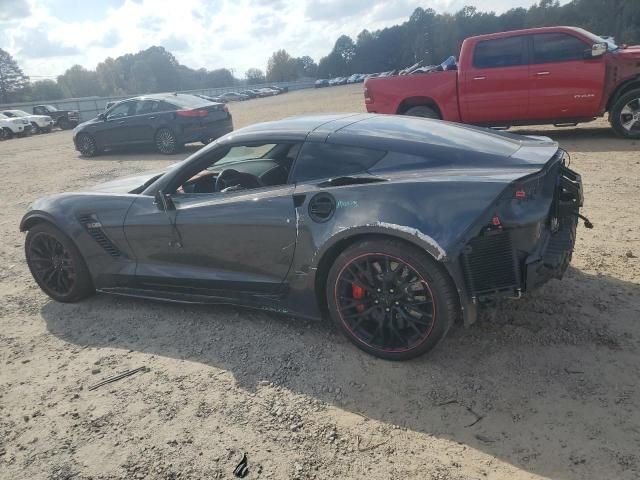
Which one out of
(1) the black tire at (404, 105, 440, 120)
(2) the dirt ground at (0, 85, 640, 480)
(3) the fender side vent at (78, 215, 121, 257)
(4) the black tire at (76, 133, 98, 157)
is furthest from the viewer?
(4) the black tire at (76, 133, 98, 157)

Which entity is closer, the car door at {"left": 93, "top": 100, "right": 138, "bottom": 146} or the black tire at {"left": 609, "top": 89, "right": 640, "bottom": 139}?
the black tire at {"left": 609, "top": 89, "right": 640, "bottom": 139}

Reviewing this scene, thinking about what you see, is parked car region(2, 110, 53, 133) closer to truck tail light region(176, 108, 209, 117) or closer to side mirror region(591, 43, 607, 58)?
truck tail light region(176, 108, 209, 117)

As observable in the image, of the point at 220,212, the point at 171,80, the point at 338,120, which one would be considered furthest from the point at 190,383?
the point at 171,80

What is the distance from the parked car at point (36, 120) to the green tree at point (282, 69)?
297 ft

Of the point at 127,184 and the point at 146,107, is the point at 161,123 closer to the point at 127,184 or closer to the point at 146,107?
the point at 146,107

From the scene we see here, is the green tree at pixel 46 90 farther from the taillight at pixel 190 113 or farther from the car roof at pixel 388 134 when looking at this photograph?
the car roof at pixel 388 134

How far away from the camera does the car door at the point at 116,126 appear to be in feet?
42.4

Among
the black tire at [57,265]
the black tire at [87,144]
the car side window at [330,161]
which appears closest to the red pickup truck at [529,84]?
the car side window at [330,161]

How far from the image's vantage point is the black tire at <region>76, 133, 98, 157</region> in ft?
44.8

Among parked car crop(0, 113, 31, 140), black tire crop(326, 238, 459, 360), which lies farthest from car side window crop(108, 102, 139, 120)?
parked car crop(0, 113, 31, 140)

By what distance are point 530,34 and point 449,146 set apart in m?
7.01

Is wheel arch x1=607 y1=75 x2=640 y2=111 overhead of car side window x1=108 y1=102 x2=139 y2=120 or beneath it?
beneath

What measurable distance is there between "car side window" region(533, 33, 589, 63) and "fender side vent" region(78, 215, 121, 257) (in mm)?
7900

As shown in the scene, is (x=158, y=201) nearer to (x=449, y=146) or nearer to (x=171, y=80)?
(x=449, y=146)
